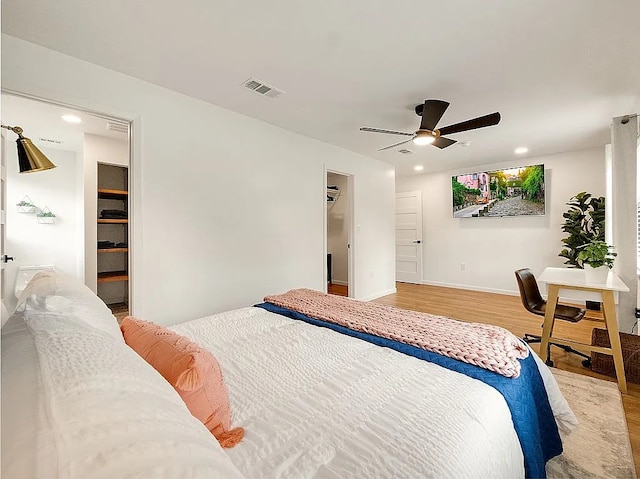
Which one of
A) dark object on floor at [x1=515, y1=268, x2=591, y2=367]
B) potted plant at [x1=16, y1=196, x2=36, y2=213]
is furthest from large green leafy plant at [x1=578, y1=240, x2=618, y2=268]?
potted plant at [x1=16, y1=196, x2=36, y2=213]

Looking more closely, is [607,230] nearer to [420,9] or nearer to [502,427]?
[420,9]

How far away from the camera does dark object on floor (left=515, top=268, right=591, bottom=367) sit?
2.68 meters

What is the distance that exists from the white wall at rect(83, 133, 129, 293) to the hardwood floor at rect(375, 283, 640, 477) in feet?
14.3

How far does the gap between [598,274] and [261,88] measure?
3.38m

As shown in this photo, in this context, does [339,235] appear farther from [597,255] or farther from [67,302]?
[67,302]

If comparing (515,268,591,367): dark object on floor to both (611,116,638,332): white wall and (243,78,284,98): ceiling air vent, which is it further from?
(243,78,284,98): ceiling air vent

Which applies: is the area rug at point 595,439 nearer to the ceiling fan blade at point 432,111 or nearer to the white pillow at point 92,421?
the white pillow at point 92,421

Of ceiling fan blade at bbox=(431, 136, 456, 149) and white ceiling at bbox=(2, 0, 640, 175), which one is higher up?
white ceiling at bbox=(2, 0, 640, 175)

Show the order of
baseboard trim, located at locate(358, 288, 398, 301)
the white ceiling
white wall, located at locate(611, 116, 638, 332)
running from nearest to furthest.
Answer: the white ceiling
white wall, located at locate(611, 116, 638, 332)
baseboard trim, located at locate(358, 288, 398, 301)

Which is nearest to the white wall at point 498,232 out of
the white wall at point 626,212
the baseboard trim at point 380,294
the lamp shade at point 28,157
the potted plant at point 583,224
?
the potted plant at point 583,224

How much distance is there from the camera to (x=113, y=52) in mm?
2178

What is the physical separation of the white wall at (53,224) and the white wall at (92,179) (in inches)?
4.0

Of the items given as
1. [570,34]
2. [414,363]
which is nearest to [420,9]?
[570,34]

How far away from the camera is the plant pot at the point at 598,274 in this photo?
2414 mm
